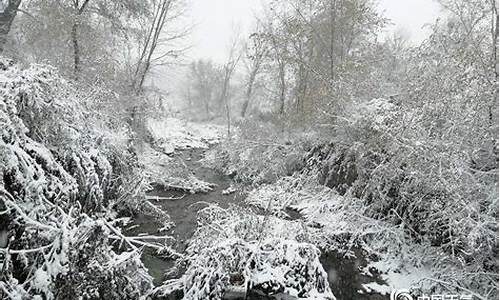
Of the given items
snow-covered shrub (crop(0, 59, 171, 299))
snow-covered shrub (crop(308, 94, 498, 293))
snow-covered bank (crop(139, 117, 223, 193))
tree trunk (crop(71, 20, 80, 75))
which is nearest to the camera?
snow-covered shrub (crop(0, 59, 171, 299))

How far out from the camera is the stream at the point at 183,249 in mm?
6464

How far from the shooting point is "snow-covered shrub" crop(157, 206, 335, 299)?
5.47m

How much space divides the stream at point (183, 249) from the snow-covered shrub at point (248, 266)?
702 mm

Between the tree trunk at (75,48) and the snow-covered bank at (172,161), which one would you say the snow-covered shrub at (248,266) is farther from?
the tree trunk at (75,48)

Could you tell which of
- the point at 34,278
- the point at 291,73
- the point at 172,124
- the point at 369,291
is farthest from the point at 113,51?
the point at 172,124

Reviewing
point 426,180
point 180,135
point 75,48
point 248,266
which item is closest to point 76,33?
point 75,48

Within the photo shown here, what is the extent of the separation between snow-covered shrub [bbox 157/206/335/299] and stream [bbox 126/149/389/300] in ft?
2.30

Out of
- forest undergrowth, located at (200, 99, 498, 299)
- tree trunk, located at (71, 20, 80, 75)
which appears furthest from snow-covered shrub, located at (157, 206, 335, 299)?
tree trunk, located at (71, 20, 80, 75)

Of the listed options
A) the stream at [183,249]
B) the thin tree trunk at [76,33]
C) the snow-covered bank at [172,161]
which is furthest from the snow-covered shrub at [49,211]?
the snow-covered bank at [172,161]

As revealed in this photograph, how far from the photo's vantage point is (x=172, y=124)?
2875cm

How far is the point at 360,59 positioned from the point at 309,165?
4.40 meters

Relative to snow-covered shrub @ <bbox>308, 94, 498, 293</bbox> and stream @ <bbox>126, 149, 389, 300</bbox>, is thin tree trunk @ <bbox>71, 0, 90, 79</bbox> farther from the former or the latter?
snow-covered shrub @ <bbox>308, 94, 498, 293</bbox>

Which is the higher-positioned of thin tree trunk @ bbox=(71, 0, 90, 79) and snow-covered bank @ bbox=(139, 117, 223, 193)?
thin tree trunk @ bbox=(71, 0, 90, 79)

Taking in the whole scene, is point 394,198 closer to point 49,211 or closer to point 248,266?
point 248,266
